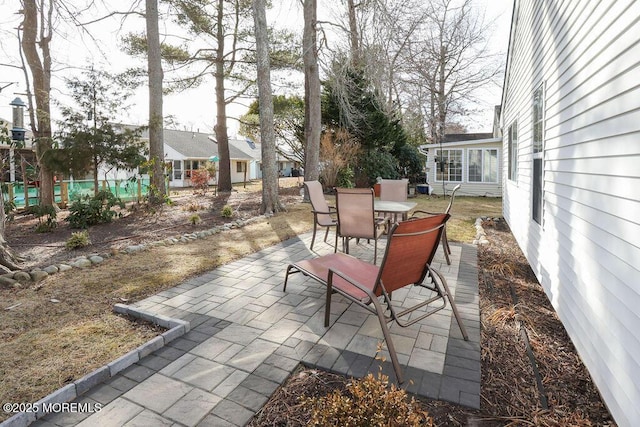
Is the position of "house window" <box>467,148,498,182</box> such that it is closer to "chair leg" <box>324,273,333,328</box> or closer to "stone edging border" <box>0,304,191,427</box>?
"chair leg" <box>324,273,333,328</box>

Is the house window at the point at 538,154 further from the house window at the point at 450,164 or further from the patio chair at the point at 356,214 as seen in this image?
the house window at the point at 450,164

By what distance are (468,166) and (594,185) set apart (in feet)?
45.5

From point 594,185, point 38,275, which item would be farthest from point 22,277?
point 594,185

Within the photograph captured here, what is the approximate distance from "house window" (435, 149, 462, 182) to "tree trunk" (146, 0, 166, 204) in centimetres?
1084

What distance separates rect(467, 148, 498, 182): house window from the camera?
14.9 meters

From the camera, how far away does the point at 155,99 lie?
9.90 meters

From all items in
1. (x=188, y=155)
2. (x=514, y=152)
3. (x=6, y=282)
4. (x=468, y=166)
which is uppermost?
(x=188, y=155)

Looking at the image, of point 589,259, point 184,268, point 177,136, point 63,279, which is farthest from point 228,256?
point 177,136

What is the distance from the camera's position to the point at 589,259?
8.27ft

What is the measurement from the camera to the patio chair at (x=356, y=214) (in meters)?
4.61

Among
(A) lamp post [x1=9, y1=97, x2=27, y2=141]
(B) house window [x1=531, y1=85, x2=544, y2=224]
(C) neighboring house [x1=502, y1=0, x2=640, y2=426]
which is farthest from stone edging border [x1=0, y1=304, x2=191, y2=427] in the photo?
(A) lamp post [x1=9, y1=97, x2=27, y2=141]

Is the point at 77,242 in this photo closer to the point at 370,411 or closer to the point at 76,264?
the point at 76,264

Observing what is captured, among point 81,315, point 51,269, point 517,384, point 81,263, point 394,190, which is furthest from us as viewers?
point 394,190

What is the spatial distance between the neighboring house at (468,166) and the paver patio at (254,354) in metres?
12.4
